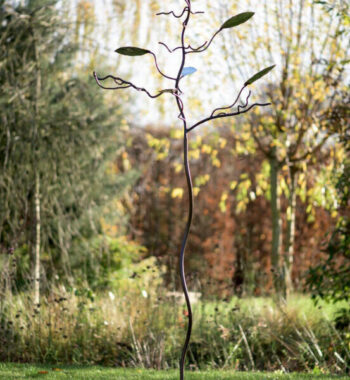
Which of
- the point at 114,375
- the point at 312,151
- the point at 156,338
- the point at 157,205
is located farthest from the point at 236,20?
the point at 157,205

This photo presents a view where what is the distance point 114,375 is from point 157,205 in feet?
24.0

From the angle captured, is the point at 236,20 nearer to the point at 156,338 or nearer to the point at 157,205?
the point at 156,338

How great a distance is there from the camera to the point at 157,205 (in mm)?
11039

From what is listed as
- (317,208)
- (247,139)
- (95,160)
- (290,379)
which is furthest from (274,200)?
(290,379)

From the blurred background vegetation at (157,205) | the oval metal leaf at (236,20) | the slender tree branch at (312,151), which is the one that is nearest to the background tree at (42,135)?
the blurred background vegetation at (157,205)

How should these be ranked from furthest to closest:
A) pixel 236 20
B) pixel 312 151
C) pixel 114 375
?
1. pixel 312 151
2. pixel 114 375
3. pixel 236 20

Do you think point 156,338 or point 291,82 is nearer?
point 156,338

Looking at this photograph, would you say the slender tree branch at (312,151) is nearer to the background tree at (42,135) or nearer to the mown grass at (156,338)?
the mown grass at (156,338)

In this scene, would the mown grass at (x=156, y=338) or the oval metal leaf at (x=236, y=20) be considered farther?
the mown grass at (x=156, y=338)

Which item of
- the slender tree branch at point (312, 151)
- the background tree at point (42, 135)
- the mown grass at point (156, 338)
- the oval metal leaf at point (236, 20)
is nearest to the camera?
the oval metal leaf at point (236, 20)

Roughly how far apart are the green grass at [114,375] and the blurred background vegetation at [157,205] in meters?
0.45

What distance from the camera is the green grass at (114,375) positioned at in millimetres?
3642

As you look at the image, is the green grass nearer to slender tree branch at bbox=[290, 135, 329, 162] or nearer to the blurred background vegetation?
the blurred background vegetation

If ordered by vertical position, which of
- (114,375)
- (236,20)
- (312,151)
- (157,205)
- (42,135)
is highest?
(236,20)
